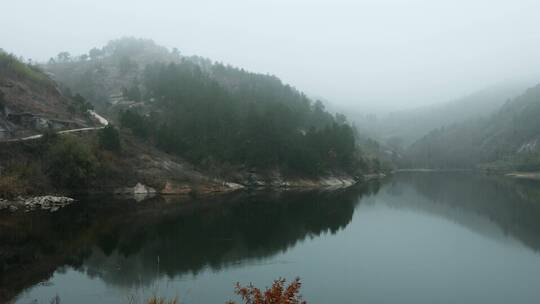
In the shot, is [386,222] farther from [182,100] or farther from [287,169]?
[182,100]

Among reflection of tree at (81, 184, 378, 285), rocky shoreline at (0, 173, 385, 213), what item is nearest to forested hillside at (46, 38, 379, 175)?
rocky shoreline at (0, 173, 385, 213)

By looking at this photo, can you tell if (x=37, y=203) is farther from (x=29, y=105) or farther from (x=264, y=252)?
(x=264, y=252)

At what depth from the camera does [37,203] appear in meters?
66.1

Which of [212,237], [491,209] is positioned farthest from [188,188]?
[491,209]

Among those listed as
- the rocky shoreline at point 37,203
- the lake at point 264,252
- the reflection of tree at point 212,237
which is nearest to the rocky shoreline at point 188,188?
the rocky shoreline at point 37,203

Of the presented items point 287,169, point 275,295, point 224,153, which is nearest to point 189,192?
point 224,153

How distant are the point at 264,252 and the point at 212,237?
25.3 ft

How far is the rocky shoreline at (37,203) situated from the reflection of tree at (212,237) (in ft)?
64.0

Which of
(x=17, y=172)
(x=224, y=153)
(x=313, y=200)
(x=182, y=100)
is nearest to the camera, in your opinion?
(x=17, y=172)

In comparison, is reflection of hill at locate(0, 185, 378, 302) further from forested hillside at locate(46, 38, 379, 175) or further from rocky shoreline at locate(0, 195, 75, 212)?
forested hillside at locate(46, 38, 379, 175)

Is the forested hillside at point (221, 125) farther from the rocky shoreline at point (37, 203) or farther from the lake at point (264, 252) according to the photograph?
the rocky shoreline at point (37, 203)

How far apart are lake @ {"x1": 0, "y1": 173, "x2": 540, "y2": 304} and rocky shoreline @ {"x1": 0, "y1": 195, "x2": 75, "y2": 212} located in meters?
3.19

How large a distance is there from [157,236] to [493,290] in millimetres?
33703

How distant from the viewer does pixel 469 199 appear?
100000 mm
